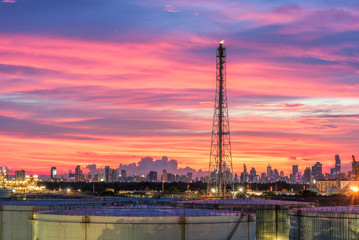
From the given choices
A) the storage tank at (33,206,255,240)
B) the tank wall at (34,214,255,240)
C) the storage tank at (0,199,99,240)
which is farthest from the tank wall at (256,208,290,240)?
the tank wall at (34,214,255,240)

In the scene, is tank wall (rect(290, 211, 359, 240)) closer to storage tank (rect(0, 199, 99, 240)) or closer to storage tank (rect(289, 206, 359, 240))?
storage tank (rect(289, 206, 359, 240))

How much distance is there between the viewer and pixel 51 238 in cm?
4609

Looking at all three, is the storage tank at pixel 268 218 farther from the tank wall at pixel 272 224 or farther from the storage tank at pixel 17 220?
the storage tank at pixel 17 220

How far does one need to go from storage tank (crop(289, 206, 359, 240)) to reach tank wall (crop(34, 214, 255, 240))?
11.2 m

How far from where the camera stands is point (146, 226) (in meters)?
43.3

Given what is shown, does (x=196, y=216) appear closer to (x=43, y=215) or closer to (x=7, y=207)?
(x=43, y=215)

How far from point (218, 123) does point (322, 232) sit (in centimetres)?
5042

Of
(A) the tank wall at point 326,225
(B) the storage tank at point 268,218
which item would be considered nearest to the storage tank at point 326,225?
(A) the tank wall at point 326,225

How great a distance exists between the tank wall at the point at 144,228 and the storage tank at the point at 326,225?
1123 cm

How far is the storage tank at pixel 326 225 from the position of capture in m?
50.9

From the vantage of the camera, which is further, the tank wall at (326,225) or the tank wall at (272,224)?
the tank wall at (272,224)

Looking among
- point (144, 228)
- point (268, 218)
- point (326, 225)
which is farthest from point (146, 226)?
point (268, 218)

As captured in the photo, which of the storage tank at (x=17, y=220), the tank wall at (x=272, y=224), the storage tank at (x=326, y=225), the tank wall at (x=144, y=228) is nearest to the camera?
the tank wall at (x=144, y=228)

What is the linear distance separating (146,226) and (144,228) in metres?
0.22
